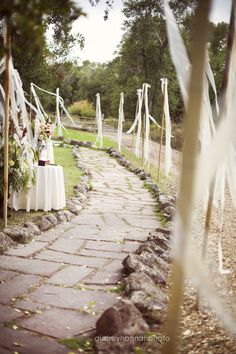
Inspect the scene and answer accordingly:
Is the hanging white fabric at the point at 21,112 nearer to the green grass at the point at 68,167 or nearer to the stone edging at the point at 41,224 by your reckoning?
the stone edging at the point at 41,224

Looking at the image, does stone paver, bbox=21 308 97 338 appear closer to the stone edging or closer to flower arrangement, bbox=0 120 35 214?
the stone edging

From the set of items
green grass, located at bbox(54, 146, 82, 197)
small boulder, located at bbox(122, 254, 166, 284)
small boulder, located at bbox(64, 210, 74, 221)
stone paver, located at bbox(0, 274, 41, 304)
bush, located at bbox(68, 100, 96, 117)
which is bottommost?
stone paver, located at bbox(0, 274, 41, 304)

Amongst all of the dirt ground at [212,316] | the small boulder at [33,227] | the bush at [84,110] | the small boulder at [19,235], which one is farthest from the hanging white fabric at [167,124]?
the bush at [84,110]

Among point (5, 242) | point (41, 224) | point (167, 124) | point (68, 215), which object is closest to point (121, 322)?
point (5, 242)

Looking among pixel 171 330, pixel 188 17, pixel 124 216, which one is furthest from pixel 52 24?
pixel 188 17

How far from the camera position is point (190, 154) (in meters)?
0.98

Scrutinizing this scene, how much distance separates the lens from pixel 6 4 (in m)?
1.46

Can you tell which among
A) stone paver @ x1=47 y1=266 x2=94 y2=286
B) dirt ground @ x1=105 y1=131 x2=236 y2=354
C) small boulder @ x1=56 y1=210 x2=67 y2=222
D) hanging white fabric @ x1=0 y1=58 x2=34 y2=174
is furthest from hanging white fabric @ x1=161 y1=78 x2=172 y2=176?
stone paver @ x1=47 y1=266 x2=94 y2=286

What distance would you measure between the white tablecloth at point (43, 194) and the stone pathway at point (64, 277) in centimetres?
Result: 48

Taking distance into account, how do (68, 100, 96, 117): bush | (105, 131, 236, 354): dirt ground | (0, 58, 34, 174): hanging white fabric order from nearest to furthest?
(105, 131, 236, 354): dirt ground
(0, 58, 34, 174): hanging white fabric
(68, 100, 96, 117): bush

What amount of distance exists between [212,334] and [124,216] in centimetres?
376

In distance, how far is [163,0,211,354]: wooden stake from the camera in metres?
0.94

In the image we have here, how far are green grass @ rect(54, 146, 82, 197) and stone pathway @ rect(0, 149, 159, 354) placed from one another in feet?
5.50

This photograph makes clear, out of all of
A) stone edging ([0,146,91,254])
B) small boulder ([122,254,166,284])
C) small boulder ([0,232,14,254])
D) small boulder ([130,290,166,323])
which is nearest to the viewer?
small boulder ([130,290,166,323])
